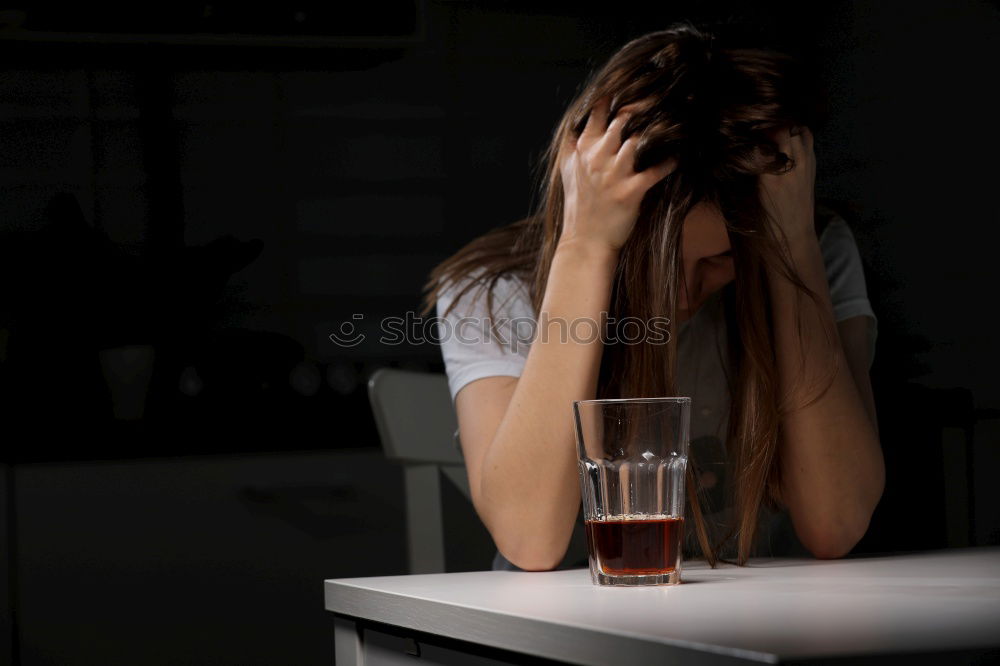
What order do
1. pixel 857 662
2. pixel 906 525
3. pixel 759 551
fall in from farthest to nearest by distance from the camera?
1. pixel 906 525
2. pixel 759 551
3. pixel 857 662

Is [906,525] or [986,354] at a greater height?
[986,354]

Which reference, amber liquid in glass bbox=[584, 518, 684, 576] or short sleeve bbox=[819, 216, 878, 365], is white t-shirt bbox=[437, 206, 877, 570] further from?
amber liquid in glass bbox=[584, 518, 684, 576]

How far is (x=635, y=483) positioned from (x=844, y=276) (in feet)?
2.35

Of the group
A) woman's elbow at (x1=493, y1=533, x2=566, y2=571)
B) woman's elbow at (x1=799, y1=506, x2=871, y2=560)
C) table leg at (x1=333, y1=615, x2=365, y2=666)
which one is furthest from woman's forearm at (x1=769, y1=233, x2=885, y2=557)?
table leg at (x1=333, y1=615, x2=365, y2=666)

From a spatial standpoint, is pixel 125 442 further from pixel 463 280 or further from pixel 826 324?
pixel 826 324

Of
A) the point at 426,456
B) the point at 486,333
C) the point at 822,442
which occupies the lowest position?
the point at 426,456

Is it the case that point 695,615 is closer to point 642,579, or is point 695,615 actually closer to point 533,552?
point 642,579

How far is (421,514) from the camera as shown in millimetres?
1955

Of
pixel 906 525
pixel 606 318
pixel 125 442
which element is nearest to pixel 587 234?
pixel 606 318

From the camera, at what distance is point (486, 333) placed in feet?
4.15

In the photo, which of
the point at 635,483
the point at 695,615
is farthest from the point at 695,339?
the point at 695,615

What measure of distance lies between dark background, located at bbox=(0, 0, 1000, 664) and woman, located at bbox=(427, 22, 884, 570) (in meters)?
0.83

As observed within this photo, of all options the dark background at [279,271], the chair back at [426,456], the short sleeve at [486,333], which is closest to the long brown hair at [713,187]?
the short sleeve at [486,333]

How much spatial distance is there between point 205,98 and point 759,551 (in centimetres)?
119
